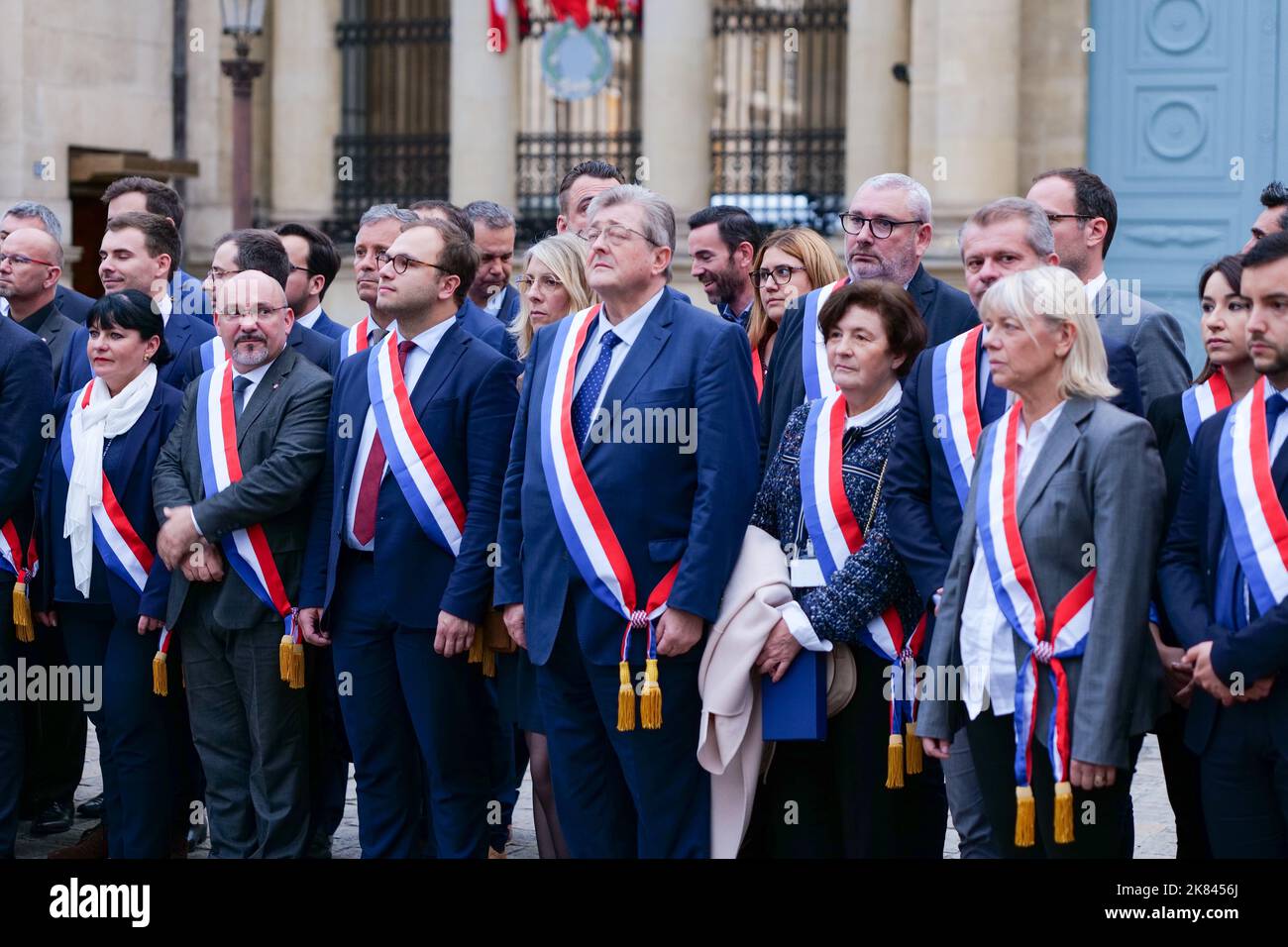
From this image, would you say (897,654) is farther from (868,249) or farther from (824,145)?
(824,145)

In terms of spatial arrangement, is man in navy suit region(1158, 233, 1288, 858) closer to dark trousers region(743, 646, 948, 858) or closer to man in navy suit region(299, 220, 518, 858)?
dark trousers region(743, 646, 948, 858)

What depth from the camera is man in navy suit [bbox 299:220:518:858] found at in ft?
20.6

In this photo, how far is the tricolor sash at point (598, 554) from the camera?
5625 mm

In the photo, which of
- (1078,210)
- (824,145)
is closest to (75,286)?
(824,145)

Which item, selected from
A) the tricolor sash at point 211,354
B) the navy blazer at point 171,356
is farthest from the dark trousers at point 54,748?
the tricolor sash at point 211,354

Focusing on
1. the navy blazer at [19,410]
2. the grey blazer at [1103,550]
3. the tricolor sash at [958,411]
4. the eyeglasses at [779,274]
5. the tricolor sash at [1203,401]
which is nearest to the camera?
the grey blazer at [1103,550]

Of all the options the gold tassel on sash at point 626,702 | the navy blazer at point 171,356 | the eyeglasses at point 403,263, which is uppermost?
the eyeglasses at point 403,263

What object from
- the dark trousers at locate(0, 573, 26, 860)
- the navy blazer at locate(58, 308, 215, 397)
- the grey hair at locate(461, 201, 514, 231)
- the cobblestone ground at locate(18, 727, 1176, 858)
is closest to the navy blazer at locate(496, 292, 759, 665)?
the cobblestone ground at locate(18, 727, 1176, 858)

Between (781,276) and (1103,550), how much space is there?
97.6 inches

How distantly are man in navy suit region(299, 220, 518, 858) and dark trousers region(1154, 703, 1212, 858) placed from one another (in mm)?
2163

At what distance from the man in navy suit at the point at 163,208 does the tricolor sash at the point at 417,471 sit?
202 centimetres

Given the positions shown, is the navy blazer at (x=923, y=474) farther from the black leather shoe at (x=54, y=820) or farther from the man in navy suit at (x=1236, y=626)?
the black leather shoe at (x=54, y=820)

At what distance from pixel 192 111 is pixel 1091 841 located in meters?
14.1

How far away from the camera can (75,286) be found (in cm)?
1631
